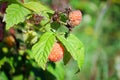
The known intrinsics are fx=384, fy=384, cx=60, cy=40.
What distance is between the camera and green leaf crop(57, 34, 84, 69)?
1749mm

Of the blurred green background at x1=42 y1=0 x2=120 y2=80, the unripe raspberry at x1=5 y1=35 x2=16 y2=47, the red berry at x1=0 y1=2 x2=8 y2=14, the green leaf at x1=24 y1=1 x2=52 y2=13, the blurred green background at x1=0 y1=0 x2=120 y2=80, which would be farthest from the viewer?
the blurred green background at x1=42 y1=0 x2=120 y2=80

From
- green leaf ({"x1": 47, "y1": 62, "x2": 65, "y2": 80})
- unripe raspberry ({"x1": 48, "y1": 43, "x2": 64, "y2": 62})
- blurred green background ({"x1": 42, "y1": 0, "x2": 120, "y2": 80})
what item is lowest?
blurred green background ({"x1": 42, "y1": 0, "x2": 120, "y2": 80})

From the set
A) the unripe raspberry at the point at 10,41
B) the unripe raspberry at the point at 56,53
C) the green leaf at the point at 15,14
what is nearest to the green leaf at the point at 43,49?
the unripe raspberry at the point at 56,53

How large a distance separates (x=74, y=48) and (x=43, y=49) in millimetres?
153

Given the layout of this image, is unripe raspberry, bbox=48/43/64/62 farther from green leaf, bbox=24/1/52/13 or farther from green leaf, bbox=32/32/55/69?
green leaf, bbox=24/1/52/13

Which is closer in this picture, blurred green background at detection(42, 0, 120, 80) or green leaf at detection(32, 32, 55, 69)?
green leaf at detection(32, 32, 55, 69)

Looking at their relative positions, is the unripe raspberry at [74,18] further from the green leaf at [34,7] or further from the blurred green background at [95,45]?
the blurred green background at [95,45]

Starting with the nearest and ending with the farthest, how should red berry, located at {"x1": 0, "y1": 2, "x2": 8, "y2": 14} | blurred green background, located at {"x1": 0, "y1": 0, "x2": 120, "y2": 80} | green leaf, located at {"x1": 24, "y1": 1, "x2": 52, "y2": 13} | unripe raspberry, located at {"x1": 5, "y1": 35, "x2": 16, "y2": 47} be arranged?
green leaf, located at {"x1": 24, "y1": 1, "x2": 52, "y2": 13} < red berry, located at {"x1": 0, "y1": 2, "x2": 8, "y2": 14} < unripe raspberry, located at {"x1": 5, "y1": 35, "x2": 16, "y2": 47} < blurred green background, located at {"x1": 0, "y1": 0, "x2": 120, "y2": 80}

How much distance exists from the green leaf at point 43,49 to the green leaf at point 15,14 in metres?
0.14

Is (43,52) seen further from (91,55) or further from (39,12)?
(91,55)

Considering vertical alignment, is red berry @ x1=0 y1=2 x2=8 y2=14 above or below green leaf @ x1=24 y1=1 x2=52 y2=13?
below

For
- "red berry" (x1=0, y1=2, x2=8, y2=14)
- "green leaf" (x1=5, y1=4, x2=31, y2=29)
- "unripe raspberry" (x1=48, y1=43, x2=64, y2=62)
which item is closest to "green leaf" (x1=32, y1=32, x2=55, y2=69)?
"unripe raspberry" (x1=48, y1=43, x2=64, y2=62)

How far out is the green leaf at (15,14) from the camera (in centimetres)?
172

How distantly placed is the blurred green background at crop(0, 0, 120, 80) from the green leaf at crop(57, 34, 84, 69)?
53 centimetres
